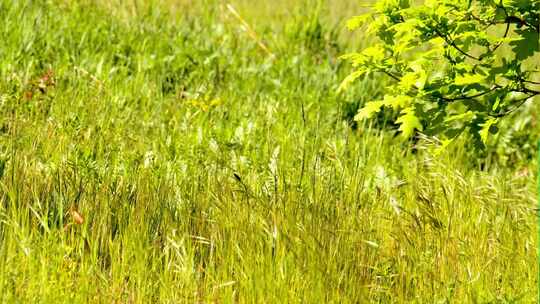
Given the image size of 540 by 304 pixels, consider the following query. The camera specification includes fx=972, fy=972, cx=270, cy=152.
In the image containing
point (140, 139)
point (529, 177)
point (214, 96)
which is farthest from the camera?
point (214, 96)

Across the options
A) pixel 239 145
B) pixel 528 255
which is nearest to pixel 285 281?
pixel 528 255

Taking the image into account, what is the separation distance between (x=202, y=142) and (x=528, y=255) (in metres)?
1.84

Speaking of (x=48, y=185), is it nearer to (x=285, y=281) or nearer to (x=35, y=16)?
(x=285, y=281)

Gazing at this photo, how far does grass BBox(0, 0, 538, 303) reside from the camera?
3.25 m

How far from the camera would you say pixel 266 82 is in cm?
637

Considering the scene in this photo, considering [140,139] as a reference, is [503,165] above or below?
below

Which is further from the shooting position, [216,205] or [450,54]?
[216,205]

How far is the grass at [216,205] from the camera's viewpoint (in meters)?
3.25

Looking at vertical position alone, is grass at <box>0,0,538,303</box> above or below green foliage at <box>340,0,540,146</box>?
below

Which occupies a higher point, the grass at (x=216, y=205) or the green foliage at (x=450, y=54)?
the green foliage at (x=450, y=54)

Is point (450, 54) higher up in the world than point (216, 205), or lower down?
higher up

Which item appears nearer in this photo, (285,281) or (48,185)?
(285,281)

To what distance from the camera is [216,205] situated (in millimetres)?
3689

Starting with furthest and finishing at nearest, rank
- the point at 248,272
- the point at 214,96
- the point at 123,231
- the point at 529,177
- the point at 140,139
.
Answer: the point at 214,96, the point at 529,177, the point at 140,139, the point at 123,231, the point at 248,272
